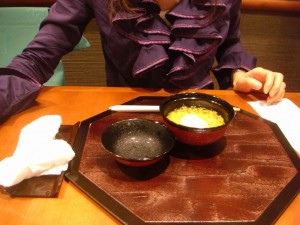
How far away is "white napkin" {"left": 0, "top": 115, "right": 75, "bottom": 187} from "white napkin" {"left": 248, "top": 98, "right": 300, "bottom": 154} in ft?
1.95

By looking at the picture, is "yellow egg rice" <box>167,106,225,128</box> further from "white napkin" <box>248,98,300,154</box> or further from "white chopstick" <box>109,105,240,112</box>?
"white napkin" <box>248,98,300,154</box>

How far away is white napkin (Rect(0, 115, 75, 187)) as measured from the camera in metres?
0.67

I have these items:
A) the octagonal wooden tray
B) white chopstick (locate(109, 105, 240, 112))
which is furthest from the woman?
the octagonal wooden tray

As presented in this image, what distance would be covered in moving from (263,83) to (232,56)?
0.71 feet

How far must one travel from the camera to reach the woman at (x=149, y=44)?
1062mm

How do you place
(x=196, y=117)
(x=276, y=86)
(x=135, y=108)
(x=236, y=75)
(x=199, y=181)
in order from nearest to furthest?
(x=199, y=181) < (x=196, y=117) < (x=135, y=108) < (x=276, y=86) < (x=236, y=75)

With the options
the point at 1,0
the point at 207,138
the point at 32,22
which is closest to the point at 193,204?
the point at 207,138

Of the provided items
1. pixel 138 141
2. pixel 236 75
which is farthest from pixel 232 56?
pixel 138 141

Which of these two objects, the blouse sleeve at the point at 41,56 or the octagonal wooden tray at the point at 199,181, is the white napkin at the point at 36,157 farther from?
the blouse sleeve at the point at 41,56

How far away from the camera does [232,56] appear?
4.20ft

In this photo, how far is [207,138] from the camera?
2.48ft

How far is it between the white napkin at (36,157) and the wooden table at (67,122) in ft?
0.15

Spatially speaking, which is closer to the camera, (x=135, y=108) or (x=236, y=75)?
(x=135, y=108)

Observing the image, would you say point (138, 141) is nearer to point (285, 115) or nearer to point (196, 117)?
point (196, 117)
